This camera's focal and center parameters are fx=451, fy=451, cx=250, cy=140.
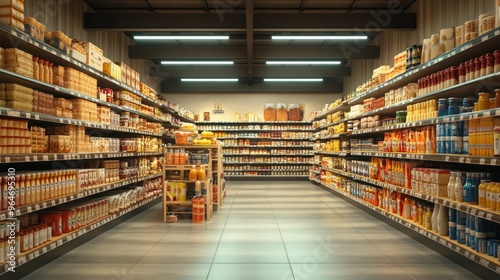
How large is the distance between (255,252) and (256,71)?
1240 cm

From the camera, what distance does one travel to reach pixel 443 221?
205 inches

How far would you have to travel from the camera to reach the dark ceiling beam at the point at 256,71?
664 inches

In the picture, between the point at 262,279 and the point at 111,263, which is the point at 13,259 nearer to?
the point at 111,263

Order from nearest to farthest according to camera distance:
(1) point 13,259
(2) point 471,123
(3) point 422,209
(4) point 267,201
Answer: (1) point 13,259 → (2) point 471,123 → (3) point 422,209 → (4) point 267,201

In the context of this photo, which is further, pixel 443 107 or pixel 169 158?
pixel 169 158

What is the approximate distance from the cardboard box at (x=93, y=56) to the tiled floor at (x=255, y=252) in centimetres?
244

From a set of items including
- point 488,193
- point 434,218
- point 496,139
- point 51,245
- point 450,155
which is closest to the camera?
point 496,139

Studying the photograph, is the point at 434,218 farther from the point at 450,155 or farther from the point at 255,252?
the point at 255,252

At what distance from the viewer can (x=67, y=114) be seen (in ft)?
18.1

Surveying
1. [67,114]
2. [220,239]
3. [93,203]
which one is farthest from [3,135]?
[220,239]

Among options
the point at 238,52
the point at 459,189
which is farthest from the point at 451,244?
the point at 238,52

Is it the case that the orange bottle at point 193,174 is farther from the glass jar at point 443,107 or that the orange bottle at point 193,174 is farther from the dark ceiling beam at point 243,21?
the glass jar at point 443,107

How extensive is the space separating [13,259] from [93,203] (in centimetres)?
234

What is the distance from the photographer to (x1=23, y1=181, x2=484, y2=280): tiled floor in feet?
14.4
